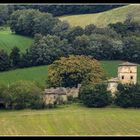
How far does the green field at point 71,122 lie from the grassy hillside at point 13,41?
21.0 meters

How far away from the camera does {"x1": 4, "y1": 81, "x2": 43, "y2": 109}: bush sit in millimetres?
36219

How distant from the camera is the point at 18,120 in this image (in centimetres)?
3183

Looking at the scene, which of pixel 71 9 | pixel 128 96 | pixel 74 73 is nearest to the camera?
pixel 128 96

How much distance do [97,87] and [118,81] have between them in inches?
125

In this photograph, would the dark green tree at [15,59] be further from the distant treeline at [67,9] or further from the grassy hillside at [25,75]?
the distant treeline at [67,9]

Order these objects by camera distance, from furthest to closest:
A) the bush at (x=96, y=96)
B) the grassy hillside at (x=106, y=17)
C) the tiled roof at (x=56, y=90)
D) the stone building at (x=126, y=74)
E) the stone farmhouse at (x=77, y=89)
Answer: the grassy hillside at (x=106, y=17) → the stone building at (x=126, y=74) → the tiled roof at (x=56, y=90) → the stone farmhouse at (x=77, y=89) → the bush at (x=96, y=96)

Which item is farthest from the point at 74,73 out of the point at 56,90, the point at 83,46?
the point at 83,46

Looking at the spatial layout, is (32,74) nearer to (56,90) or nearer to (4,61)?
(4,61)

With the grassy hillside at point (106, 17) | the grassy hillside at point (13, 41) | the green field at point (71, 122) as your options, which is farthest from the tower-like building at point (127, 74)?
the grassy hillside at point (106, 17)

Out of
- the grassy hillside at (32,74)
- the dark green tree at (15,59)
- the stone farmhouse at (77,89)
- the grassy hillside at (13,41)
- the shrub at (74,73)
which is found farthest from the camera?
the grassy hillside at (13,41)

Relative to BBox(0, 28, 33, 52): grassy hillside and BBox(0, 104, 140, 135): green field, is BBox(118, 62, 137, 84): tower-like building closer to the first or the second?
BBox(0, 104, 140, 135): green field

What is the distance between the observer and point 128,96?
3697 centimetres

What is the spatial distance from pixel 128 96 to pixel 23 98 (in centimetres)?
723

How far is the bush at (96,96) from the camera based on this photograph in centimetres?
3666
